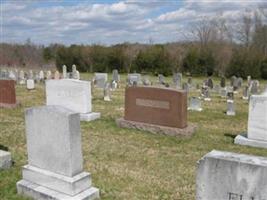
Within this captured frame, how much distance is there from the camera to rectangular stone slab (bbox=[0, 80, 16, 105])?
12.6 meters

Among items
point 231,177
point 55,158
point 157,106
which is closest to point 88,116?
point 157,106

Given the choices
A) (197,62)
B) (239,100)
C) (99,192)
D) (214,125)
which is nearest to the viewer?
(99,192)

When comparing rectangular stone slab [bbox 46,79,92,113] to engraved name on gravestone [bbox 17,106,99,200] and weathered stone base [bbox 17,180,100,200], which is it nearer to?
engraved name on gravestone [bbox 17,106,99,200]

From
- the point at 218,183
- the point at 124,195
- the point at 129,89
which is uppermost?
the point at 129,89

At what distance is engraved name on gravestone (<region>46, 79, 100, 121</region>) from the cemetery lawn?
535 millimetres

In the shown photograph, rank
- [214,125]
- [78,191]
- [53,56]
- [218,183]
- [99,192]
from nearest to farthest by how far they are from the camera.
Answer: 1. [218,183]
2. [78,191]
3. [99,192]
4. [214,125]
5. [53,56]

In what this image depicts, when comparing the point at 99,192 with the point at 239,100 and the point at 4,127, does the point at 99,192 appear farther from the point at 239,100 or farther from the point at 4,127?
the point at 239,100

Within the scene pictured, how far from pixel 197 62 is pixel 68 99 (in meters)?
23.3

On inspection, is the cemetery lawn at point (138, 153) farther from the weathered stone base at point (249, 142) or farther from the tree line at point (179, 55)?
the tree line at point (179, 55)

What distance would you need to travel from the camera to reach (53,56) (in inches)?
1713

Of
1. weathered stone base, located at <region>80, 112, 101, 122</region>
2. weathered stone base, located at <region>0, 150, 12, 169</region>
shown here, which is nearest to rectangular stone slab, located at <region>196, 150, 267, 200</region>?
weathered stone base, located at <region>0, 150, 12, 169</region>

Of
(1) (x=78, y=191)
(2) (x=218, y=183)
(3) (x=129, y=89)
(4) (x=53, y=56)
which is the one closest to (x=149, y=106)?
(3) (x=129, y=89)

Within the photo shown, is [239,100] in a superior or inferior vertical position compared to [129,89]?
inferior

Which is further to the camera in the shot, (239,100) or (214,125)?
(239,100)
